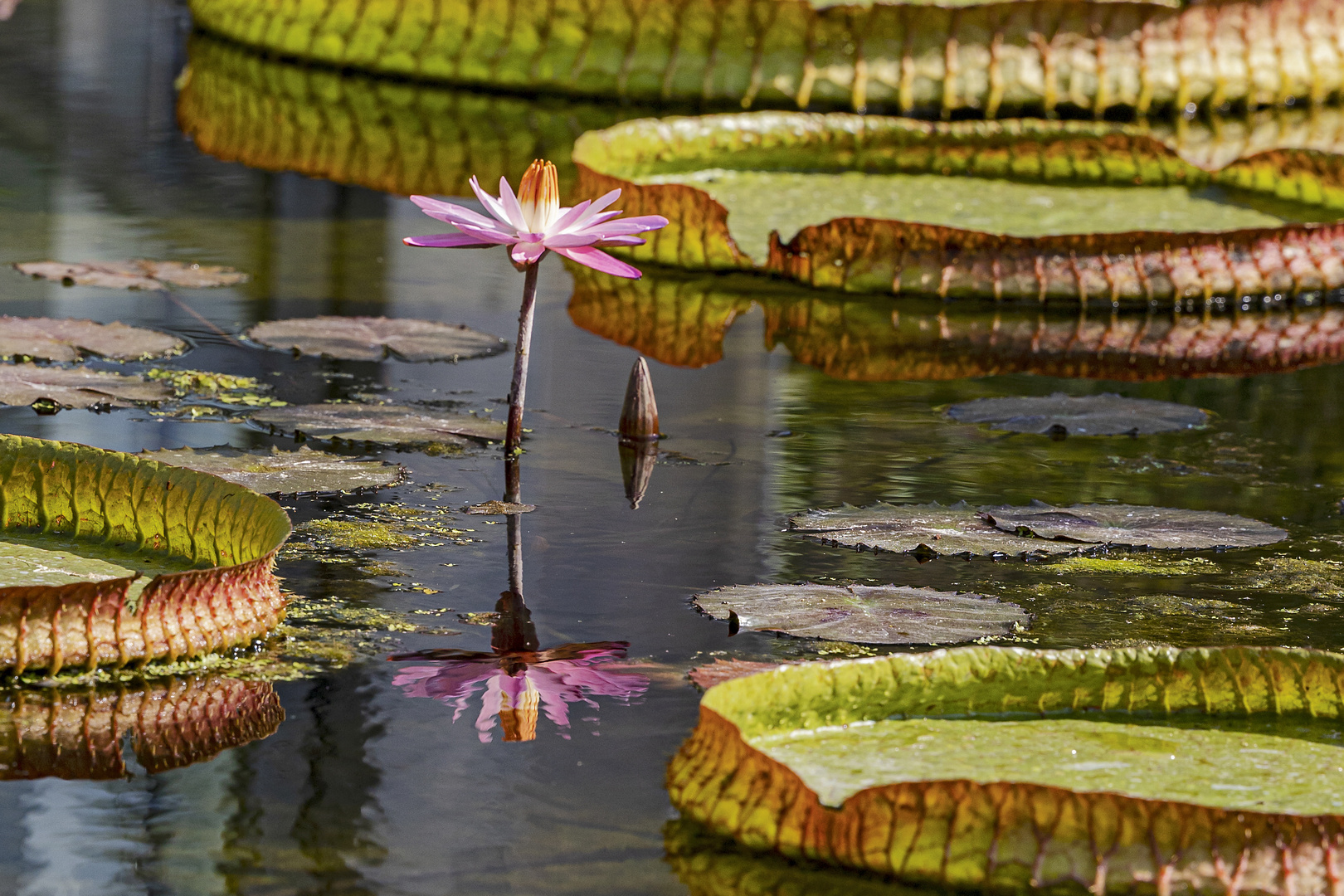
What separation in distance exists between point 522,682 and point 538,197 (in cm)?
83

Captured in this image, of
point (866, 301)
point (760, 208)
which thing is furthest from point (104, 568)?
point (760, 208)

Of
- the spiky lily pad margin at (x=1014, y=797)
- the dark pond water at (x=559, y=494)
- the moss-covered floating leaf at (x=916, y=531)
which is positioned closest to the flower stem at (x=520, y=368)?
the dark pond water at (x=559, y=494)

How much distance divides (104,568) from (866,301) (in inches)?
99.0

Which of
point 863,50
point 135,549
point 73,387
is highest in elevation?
point 863,50

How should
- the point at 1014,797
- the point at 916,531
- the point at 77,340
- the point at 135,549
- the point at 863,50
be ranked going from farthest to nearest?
1. the point at 863,50
2. the point at 77,340
3. the point at 916,531
4. the point at 135,549
5. the point at 1014,797

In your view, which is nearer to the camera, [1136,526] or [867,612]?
[867,612]

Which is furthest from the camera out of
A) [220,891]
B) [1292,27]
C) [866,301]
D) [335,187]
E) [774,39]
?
[1292,27]

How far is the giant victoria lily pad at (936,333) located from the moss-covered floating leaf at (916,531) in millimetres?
1004

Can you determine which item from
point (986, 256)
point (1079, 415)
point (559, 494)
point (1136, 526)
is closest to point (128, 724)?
point (559, 494)

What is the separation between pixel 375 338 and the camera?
3.39 m

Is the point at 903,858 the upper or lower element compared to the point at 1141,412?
lower

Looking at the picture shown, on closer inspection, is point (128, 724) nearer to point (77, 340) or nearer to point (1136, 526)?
point (1136, 526)

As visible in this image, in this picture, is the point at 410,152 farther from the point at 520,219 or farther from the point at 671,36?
the point at 520,219

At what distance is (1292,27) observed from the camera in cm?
733
